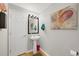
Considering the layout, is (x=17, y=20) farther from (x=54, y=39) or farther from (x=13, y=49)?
(x=54, y=39)

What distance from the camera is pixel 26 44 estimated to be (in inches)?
65.5

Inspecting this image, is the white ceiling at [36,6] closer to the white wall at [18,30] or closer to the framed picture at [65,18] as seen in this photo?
the white wall at [18,30]

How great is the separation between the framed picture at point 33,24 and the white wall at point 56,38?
6 cm

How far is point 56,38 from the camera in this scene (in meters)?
1.67

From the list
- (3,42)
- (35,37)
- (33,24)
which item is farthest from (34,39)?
(3,42)

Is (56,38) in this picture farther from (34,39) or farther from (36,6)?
(36,6)

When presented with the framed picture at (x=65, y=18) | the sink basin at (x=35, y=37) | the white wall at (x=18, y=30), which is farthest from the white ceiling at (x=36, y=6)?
the sink basin at (x=35, y=37)

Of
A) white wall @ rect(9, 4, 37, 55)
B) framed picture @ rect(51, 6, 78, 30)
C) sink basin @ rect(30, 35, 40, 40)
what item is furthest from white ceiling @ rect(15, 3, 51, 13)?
sink basin @ rect(30, 35, 40, 40)

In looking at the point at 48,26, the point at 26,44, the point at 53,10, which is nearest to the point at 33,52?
the point at 26,44

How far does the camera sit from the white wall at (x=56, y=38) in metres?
1.63

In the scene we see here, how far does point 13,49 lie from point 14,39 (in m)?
0.12

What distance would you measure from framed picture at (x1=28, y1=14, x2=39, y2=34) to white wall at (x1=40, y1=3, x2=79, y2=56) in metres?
0.06

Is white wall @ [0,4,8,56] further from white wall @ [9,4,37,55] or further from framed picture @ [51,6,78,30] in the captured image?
framed picture @ [51,6,78,30]

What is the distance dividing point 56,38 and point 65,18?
0.26 meters
